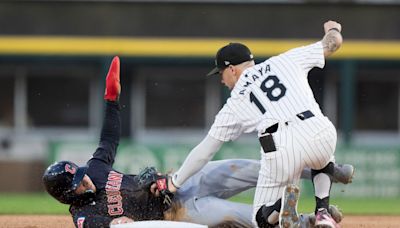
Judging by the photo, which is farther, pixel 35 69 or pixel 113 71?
pixel 35 69

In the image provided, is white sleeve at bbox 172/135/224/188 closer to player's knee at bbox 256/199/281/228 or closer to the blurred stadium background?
player's knee at bbox 256/199/281/228

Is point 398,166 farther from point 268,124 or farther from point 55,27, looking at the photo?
point 268,124

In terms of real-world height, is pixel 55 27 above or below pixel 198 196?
above

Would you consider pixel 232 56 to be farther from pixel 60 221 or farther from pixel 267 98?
pixel 60 221

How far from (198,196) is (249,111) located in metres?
0.91

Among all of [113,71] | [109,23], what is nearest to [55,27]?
[109,23]

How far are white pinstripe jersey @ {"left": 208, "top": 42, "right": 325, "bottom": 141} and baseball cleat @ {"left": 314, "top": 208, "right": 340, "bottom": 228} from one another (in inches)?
29.9

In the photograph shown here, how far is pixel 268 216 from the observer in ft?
23.8

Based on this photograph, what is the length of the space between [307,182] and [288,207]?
11016 millimetres

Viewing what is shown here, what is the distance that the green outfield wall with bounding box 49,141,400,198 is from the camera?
17781 mm

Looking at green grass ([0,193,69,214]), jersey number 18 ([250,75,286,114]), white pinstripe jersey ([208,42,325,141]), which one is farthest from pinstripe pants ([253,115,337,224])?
green grass ([0,193,69,214])

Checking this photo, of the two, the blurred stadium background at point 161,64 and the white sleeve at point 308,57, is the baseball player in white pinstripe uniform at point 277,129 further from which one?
the blurred stadium background at point 161,64

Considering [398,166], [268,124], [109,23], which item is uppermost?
[109,23]

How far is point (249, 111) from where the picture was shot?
7.38 metres
